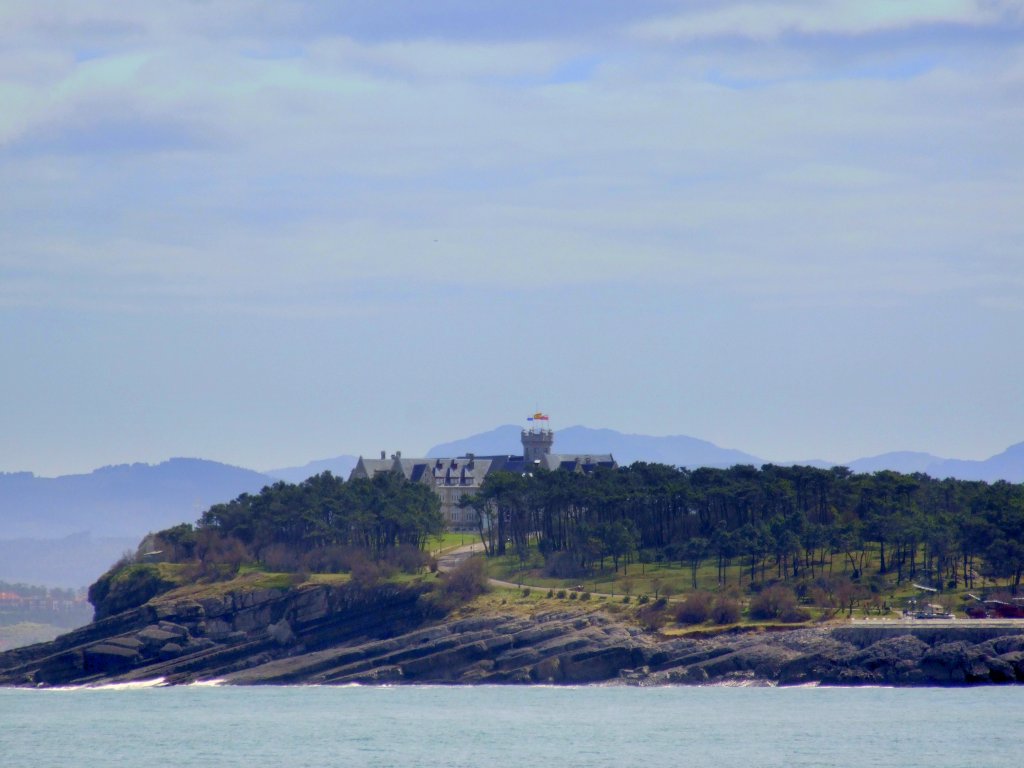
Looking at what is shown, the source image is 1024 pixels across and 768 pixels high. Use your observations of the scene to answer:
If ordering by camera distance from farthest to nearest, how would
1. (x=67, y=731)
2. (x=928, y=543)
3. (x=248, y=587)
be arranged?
(x=248, y=587), (x=928, y=543), (x=67, y=731)

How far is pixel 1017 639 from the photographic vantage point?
113m

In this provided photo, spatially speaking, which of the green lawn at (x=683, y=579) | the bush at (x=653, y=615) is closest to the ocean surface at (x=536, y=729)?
the bush at (x=653, y=615)

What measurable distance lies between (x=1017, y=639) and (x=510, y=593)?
4587 cm

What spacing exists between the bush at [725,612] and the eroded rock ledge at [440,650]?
17.5ft

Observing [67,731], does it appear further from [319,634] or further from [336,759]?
[319,634]

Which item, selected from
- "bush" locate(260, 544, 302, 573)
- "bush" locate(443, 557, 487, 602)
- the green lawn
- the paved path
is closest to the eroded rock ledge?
"bush" locate(443, 557, 487, 602)

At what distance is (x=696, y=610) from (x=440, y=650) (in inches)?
779

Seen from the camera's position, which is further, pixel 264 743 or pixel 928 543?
pixel 928 543

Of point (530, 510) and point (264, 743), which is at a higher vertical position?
point (530, 510)

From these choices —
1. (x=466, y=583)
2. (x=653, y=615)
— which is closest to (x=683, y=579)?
(x=653, y=615)

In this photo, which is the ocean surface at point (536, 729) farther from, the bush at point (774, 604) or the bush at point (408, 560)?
the bush at point (408, 560)

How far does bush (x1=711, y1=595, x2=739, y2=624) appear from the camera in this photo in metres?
130

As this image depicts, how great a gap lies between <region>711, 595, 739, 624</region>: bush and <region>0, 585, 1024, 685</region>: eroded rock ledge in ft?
17.5

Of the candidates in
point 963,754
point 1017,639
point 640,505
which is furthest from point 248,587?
point 963,754
